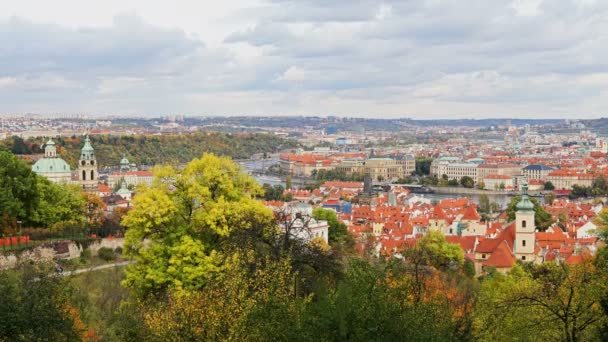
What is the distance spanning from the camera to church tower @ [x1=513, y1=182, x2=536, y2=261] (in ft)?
111

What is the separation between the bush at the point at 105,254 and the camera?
25.4m

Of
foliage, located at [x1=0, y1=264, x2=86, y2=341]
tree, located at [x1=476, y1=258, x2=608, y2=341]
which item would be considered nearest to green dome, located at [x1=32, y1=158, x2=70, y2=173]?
foliage, located at [x1=0, y1=264, x2=86, y2=341]

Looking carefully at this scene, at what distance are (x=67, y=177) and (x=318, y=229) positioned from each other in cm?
3043

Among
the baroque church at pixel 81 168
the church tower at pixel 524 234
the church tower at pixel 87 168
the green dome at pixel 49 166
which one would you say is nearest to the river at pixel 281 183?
the church tower at pixel 87 168

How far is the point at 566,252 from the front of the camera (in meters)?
33.9

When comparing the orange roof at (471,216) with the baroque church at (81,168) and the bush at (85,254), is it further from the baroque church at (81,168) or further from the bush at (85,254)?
the baroque church at (81,168)

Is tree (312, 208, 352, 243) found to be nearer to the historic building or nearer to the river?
the historic building

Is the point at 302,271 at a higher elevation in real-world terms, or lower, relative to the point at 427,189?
higher

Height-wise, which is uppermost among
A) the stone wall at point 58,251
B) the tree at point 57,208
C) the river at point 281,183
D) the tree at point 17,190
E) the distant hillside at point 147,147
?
the tree at point 17,190

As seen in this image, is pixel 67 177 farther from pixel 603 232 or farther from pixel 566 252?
pixel 603 232

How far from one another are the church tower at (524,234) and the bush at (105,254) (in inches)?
644

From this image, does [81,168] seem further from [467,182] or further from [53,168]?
[467,182]

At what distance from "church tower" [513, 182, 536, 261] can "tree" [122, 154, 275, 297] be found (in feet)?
64.0

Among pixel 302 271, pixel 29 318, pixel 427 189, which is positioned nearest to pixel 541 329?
pixel 302 271
